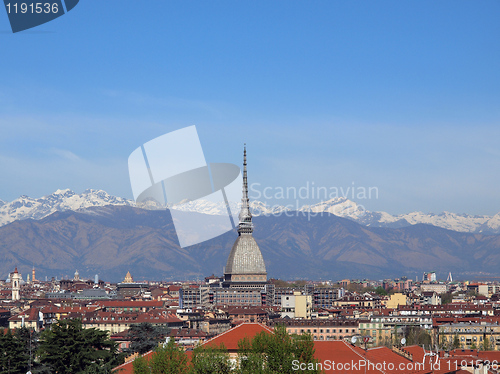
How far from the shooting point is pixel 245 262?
142875 mm

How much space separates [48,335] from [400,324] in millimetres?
43666

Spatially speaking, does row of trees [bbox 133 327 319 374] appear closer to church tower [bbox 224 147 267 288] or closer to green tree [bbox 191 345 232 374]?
green tree [bbox 191 345 232 374]

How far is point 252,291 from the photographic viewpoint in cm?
13900

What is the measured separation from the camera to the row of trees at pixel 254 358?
29531mm

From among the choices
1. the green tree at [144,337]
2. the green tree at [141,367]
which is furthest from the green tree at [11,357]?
the green tree at [144,337]

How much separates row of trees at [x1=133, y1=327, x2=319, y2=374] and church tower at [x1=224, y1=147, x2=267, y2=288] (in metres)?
110

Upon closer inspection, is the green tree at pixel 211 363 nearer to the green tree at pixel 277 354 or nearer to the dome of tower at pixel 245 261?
the green tree at pixel 277 354

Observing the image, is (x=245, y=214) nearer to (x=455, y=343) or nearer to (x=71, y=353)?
(x=455, y=343)

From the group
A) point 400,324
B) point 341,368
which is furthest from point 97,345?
point 400,324

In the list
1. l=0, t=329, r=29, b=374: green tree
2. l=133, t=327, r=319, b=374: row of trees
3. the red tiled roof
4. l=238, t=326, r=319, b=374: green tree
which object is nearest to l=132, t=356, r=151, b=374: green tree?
l=133, t=327, r=319, b=374: row of trees

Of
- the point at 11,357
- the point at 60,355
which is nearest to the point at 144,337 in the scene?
the point at 60,355

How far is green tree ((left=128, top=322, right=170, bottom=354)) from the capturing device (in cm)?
5334

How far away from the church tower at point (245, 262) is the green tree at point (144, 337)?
259 feet

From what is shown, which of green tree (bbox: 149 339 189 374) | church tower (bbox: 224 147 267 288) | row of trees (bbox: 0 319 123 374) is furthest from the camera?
church tower (bbox: 224 147 267 288)
